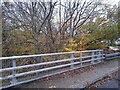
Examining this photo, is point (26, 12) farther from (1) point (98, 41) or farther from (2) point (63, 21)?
(1) point (98, 41)

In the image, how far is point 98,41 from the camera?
14336mm

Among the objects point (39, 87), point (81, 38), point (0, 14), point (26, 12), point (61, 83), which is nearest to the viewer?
point (39, 87)

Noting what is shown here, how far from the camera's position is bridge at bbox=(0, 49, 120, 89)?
18.8 feet

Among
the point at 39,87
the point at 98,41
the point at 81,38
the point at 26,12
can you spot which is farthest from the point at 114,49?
the point at 39,87

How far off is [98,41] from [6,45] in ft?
25.1

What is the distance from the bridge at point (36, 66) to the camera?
5.73 m

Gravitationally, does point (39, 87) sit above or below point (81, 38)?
below

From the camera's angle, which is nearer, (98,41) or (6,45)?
(6,45)

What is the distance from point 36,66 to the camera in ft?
23.2

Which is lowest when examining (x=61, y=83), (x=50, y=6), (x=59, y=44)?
(x=61, y=83)

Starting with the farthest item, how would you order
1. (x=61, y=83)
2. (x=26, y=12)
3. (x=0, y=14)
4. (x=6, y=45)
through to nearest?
1. (x=26, y=12)
2. (x=0, y=14)
3. (x=6, y=45)
4. (x=61, y=83)

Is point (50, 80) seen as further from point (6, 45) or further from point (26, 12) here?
point (26, 12)

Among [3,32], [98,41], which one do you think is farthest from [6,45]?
[98,41]

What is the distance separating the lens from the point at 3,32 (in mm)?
9438
